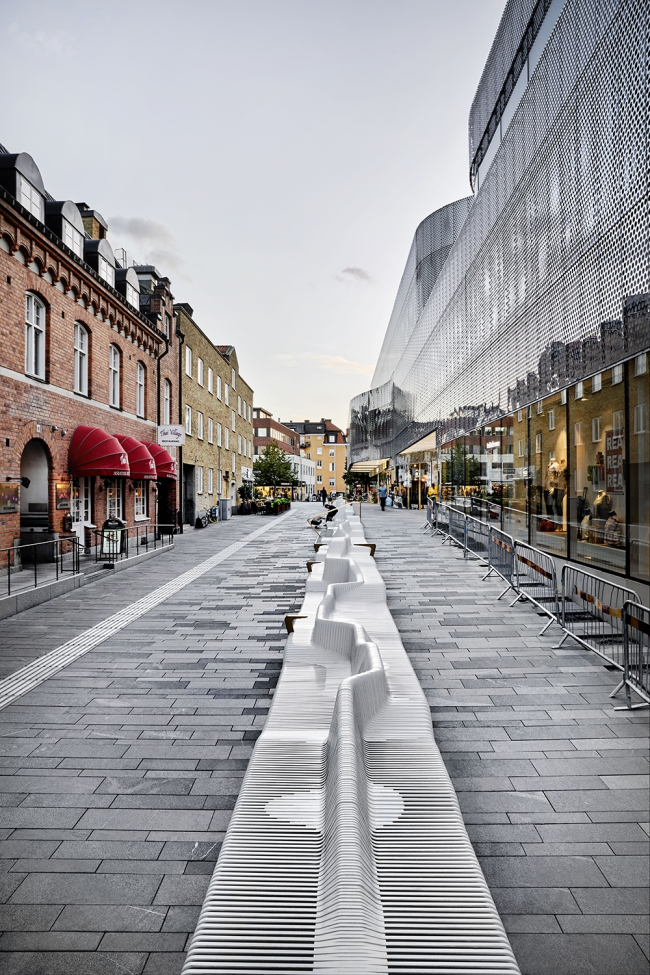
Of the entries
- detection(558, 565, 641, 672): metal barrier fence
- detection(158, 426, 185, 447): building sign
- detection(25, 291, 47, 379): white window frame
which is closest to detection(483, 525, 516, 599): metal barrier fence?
detection(558, 565, 641, 672): metal barrier fence

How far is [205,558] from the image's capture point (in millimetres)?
16859

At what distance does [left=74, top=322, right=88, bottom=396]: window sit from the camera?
53.7 ft

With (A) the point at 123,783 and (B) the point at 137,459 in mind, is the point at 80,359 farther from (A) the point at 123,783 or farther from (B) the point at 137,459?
(A) the point at 123,783

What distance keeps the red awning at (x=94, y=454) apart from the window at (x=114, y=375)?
329 cm

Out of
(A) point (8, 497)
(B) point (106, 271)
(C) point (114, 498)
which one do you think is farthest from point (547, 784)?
(B) point (106, 271)

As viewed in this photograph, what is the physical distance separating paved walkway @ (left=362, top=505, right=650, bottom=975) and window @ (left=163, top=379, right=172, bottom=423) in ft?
63.5

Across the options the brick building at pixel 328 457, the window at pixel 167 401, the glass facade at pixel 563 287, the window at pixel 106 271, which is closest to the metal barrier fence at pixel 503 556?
the glass facade at pixel 563 287

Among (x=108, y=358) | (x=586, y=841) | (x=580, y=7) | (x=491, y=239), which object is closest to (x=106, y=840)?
(x=586, y=841)

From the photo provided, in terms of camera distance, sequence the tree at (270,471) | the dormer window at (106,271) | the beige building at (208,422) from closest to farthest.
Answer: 1. the dormer window at (106,271)
2. the beige building at (208,422)
3. the tree at (270,471)

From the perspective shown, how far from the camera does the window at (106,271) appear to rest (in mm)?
17781

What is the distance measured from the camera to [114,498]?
1881cm

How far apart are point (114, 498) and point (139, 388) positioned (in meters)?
5.01

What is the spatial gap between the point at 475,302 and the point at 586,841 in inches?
527

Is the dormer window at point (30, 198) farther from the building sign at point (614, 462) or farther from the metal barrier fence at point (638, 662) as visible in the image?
the metal barrier fence at point (638, 662)
